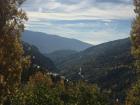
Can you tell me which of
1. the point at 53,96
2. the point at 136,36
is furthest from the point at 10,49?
the point at 53,96

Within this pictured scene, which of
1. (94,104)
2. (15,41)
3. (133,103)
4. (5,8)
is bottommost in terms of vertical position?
(94,104)

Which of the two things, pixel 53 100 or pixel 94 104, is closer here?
pixel 53 100

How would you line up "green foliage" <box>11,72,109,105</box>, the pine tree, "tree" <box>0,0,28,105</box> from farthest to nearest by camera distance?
"green foliage" <box>11,72,109,105</box> < the pine tree < "tree" <box>0,0,28,105</box>

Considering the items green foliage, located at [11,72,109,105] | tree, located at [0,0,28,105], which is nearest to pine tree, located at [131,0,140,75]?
tree, located at [0,0,28,105]

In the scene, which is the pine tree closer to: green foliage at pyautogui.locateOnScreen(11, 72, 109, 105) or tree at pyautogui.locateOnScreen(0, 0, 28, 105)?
tree at pyautogui.locateOnScreen(0, 0, 28, 105)

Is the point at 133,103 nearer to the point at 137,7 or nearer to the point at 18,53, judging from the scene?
the point at 137,7

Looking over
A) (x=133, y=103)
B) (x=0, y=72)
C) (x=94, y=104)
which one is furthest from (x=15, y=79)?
(x=94, y=104)

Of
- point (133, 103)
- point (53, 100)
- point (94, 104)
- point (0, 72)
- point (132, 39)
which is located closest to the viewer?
point (0, 72)

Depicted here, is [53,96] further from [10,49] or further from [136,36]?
[10,49]
